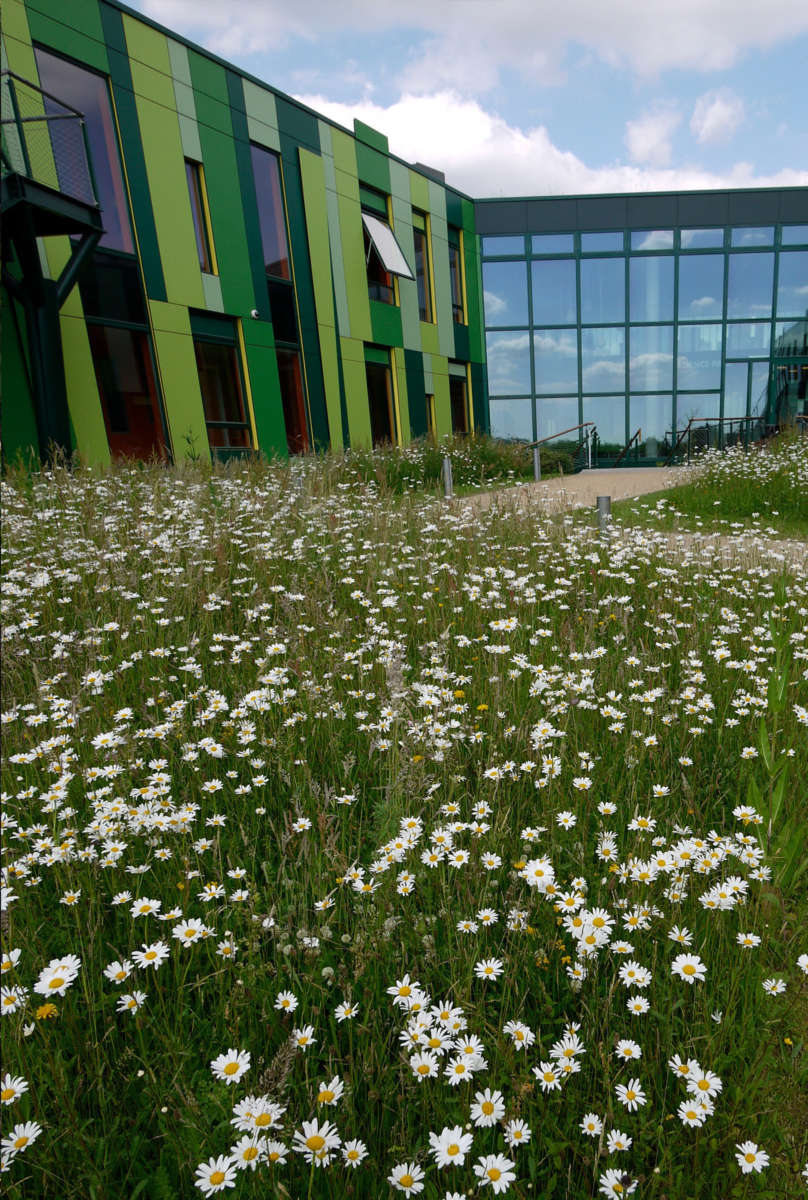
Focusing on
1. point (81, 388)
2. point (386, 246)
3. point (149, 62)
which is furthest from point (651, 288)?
point (81, 388)

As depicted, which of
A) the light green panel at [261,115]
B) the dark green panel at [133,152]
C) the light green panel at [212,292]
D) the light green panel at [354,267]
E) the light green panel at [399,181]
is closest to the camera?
the dark green panel at [133,152]

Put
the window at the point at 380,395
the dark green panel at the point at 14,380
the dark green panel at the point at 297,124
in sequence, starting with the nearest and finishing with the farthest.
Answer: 1. the dark green panel at the point at 14,380
2. the dark green panel at the point at 297,124
3. the window at the point at 380,395

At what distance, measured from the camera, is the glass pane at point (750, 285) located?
23.2 m

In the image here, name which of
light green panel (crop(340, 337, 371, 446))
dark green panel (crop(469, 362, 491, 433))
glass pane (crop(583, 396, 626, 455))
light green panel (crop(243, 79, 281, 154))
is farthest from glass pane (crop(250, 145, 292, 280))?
glass pane (crop(583, 396, 626, 455))

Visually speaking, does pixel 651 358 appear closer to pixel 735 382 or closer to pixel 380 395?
pixel 735 382

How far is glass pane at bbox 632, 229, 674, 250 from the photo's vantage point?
2291 centimetres

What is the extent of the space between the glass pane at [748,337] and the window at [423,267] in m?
11.7

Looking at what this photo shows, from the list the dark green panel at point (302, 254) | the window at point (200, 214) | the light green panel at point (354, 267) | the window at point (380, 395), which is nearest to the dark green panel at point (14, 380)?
the window at point (200, 214)

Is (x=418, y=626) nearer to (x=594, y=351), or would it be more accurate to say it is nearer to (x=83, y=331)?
(x=83, y=331)

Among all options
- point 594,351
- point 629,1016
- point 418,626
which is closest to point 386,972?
point 629,1016

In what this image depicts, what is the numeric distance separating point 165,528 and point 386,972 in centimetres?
503

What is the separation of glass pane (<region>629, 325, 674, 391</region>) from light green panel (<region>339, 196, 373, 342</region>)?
1135 centimetres

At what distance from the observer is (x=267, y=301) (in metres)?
14.6

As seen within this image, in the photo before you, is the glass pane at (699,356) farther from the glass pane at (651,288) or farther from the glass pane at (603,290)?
the glass pane at (603,290)
